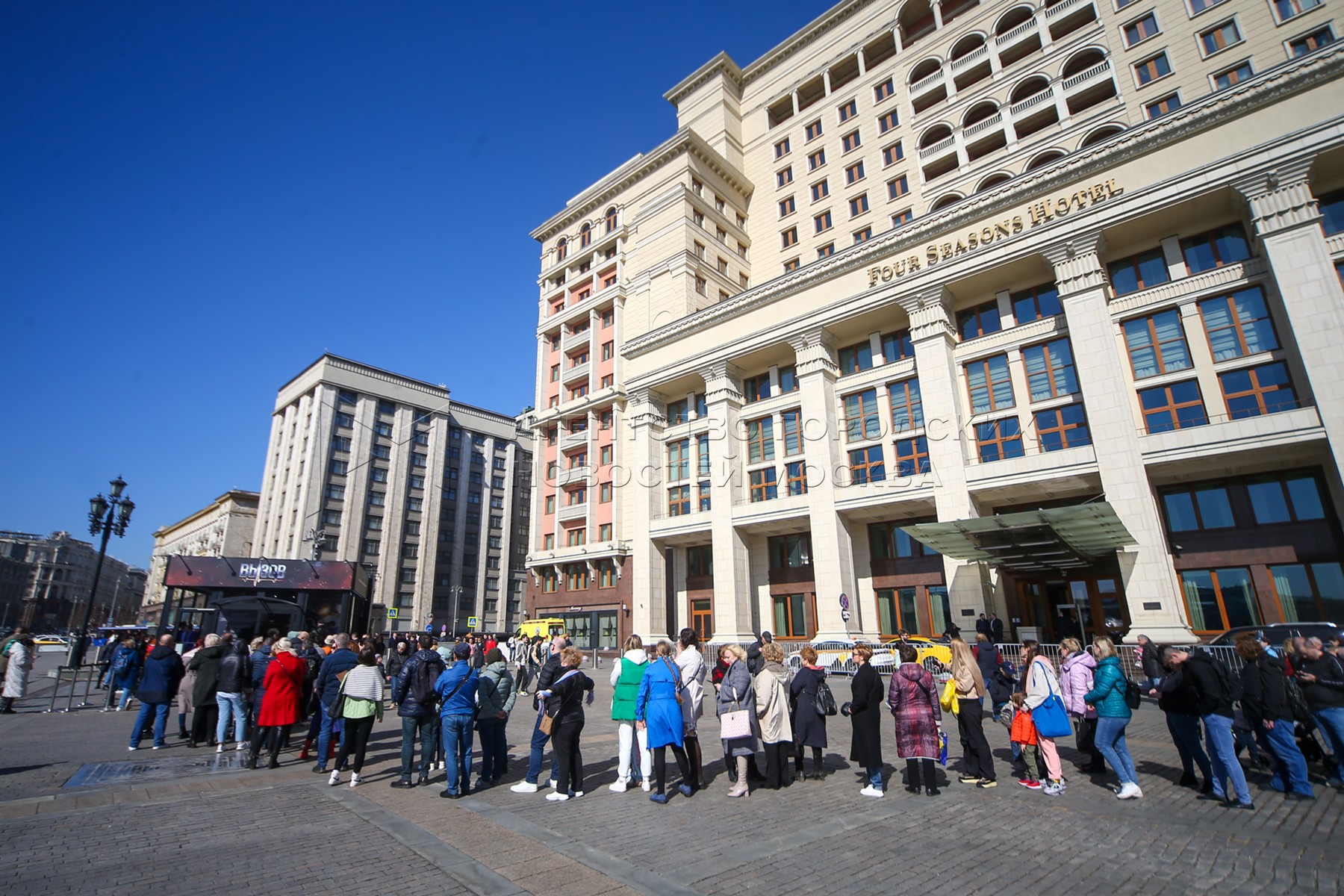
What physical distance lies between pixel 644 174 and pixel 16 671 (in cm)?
4229

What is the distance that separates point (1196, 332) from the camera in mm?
23266

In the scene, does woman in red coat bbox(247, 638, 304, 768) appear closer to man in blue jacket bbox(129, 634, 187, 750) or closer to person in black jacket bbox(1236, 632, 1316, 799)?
man in blue jacket bbox(129, 634, 187, 750)

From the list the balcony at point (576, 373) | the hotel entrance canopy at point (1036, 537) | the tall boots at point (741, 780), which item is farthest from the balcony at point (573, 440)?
the tall boots at point (741, 780)

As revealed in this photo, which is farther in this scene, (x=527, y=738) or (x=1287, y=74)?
(x=1287, y=74)

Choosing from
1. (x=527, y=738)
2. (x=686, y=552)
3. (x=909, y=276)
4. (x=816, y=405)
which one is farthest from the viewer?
(x=686, y=552)

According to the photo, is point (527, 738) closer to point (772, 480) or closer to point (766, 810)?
point (766, 810)

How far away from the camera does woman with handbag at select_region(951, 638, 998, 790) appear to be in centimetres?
810

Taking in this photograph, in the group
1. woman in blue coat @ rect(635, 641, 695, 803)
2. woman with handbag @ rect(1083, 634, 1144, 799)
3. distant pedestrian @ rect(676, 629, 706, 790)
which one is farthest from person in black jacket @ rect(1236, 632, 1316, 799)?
woman in blue coat @ rect(635, 641, 695, 803)

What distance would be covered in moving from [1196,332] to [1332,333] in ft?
12.6

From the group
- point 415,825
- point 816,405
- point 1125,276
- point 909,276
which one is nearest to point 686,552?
point 816,405

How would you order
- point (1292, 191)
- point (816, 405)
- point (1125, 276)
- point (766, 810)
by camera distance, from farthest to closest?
point (816, 405), point (1125, 276), point (1292, 191), point (766, 810)

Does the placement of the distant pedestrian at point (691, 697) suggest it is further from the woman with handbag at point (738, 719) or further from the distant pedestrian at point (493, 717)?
the distant pedestrian at point (493, 717)

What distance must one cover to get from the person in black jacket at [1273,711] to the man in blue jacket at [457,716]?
914 cm

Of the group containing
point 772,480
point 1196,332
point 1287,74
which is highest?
point 1287,74
